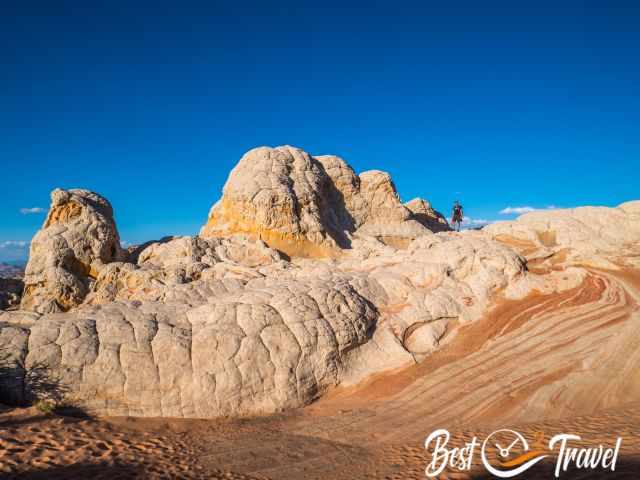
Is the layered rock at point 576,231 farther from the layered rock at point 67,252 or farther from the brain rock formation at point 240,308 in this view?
the layered rock at point 67,252

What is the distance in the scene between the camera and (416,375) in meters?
7.43

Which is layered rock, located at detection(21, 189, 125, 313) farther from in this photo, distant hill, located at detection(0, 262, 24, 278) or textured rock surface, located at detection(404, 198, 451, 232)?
textured rock surface, located at detection(404, 198, 451, 232)

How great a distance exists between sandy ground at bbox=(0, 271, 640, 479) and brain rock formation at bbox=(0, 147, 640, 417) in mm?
439

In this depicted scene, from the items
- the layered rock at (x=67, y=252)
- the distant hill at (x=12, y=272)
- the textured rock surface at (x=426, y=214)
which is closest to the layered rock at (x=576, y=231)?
the textured rock surface at (x=426, y=214)

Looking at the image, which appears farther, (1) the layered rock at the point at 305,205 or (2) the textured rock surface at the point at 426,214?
(2) the textured rock surface at the point at 426,214

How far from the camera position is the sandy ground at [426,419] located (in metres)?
4.68

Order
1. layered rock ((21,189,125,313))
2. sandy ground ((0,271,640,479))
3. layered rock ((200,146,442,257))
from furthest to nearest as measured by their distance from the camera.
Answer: layered rock ((200,146,442,257))
layered rock ((21,189,125,313))
sandy ground ((0,271,640,479))

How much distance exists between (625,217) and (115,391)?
702 inches

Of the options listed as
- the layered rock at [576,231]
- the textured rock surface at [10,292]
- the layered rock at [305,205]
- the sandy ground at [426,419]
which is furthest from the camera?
the layered rock at [305,205]

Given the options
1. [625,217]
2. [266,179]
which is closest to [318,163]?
[266,179]

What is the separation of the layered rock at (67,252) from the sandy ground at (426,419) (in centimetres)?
960

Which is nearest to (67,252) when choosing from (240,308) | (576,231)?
(240,308)

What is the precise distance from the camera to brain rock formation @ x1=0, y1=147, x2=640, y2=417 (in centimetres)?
645

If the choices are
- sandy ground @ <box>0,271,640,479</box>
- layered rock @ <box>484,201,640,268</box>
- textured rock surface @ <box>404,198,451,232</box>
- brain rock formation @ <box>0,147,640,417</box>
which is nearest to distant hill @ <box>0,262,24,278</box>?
brain rock formation @ <box>0,147,640,417</box>
